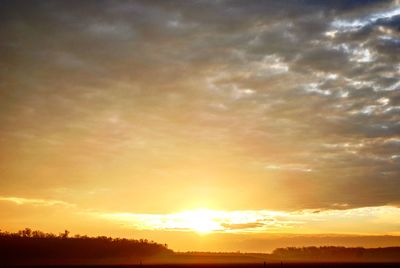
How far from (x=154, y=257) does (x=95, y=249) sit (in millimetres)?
30735

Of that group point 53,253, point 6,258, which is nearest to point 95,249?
point 53,253

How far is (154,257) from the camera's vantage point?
19138cm

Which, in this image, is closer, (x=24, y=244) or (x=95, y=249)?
(x=24, y=244)

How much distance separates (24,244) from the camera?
5566 inches

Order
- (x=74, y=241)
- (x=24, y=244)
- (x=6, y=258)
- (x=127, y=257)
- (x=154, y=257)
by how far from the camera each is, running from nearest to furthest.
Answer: (x=6, y=258) < (x=24, y=244) < (x=74, y=241) < (x=127, y=257) < (x=154, y=257)

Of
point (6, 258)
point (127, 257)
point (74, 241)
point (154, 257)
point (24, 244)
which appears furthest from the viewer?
point (154, 257)

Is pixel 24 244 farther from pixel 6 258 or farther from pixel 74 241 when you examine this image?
pixel 74 241

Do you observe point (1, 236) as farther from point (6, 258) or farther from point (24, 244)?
point (6, 258)

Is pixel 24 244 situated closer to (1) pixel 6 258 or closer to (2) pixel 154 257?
(1) pixel 6 258

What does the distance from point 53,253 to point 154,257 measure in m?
51.4

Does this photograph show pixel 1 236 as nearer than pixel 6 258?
No

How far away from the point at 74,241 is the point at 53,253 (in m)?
15.4

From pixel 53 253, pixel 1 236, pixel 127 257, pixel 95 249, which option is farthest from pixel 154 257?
pixel 1 236

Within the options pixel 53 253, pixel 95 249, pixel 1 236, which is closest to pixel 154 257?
pixel 95 249
